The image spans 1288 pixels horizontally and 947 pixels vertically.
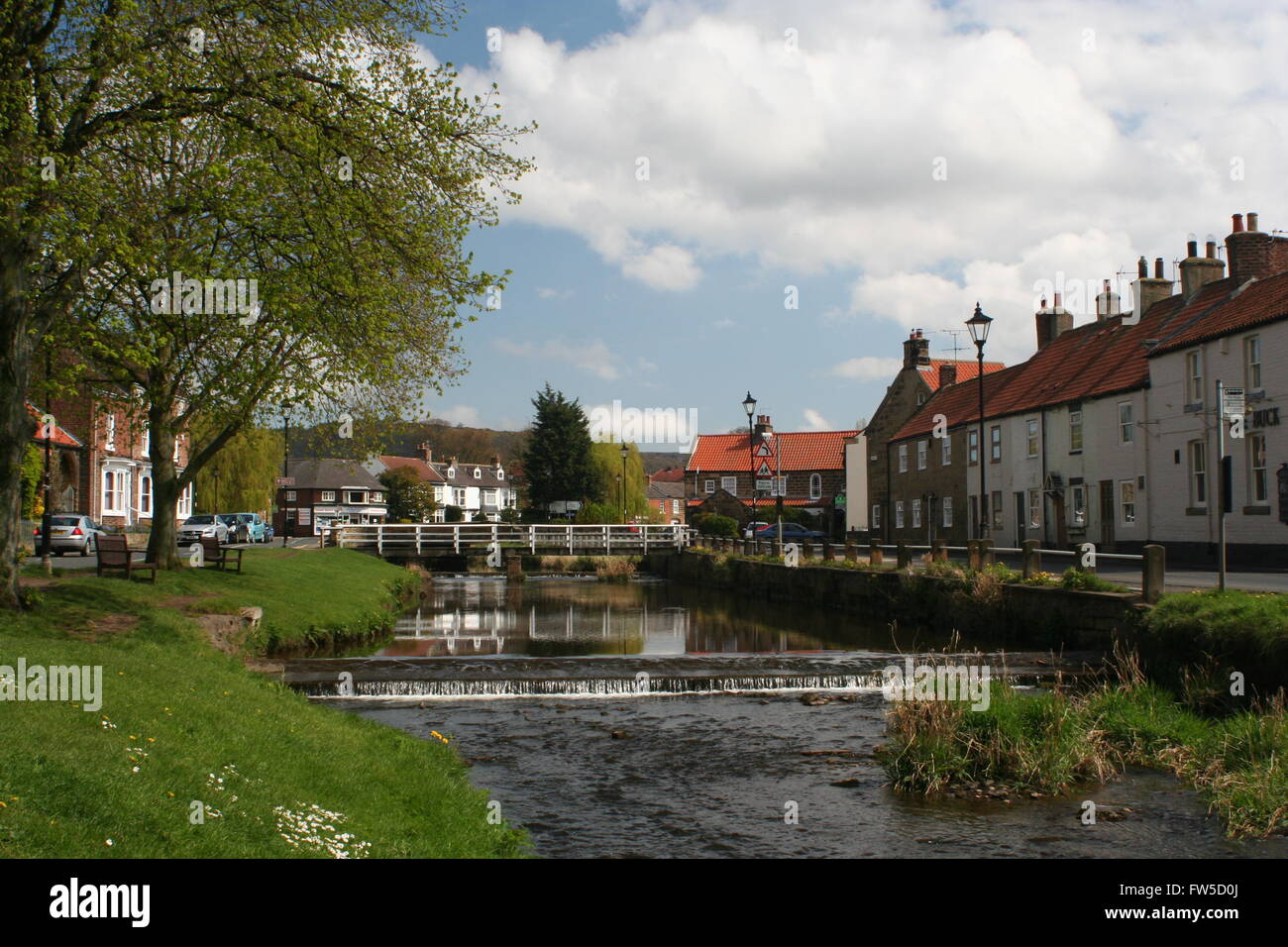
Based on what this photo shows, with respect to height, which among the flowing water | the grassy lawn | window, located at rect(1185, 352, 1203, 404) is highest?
window, located at rect(1185, 352, 1203, 404)

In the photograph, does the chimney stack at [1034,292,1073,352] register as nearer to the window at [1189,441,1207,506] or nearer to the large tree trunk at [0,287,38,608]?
the window at [1189,441,1207,506]

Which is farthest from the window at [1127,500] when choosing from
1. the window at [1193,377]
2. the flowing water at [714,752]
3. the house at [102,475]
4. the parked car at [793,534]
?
the house at [102,475]

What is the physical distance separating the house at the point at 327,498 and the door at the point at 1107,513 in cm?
7139

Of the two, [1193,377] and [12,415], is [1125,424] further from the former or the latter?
[12,415]

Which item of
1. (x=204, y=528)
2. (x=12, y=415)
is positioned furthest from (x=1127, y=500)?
(x=204, y=528)

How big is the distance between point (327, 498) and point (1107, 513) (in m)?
77.4

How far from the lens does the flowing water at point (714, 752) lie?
8820 mm

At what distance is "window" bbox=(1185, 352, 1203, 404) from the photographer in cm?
2953

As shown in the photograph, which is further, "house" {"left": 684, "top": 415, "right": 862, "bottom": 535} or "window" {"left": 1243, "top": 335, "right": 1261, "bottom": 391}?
"house" {"left": 684, "top": 415, "right": 862, "bottom": 535}

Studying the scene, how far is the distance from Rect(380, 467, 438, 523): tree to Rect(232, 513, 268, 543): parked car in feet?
62.3

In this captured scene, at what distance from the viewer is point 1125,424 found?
33.5 metres
